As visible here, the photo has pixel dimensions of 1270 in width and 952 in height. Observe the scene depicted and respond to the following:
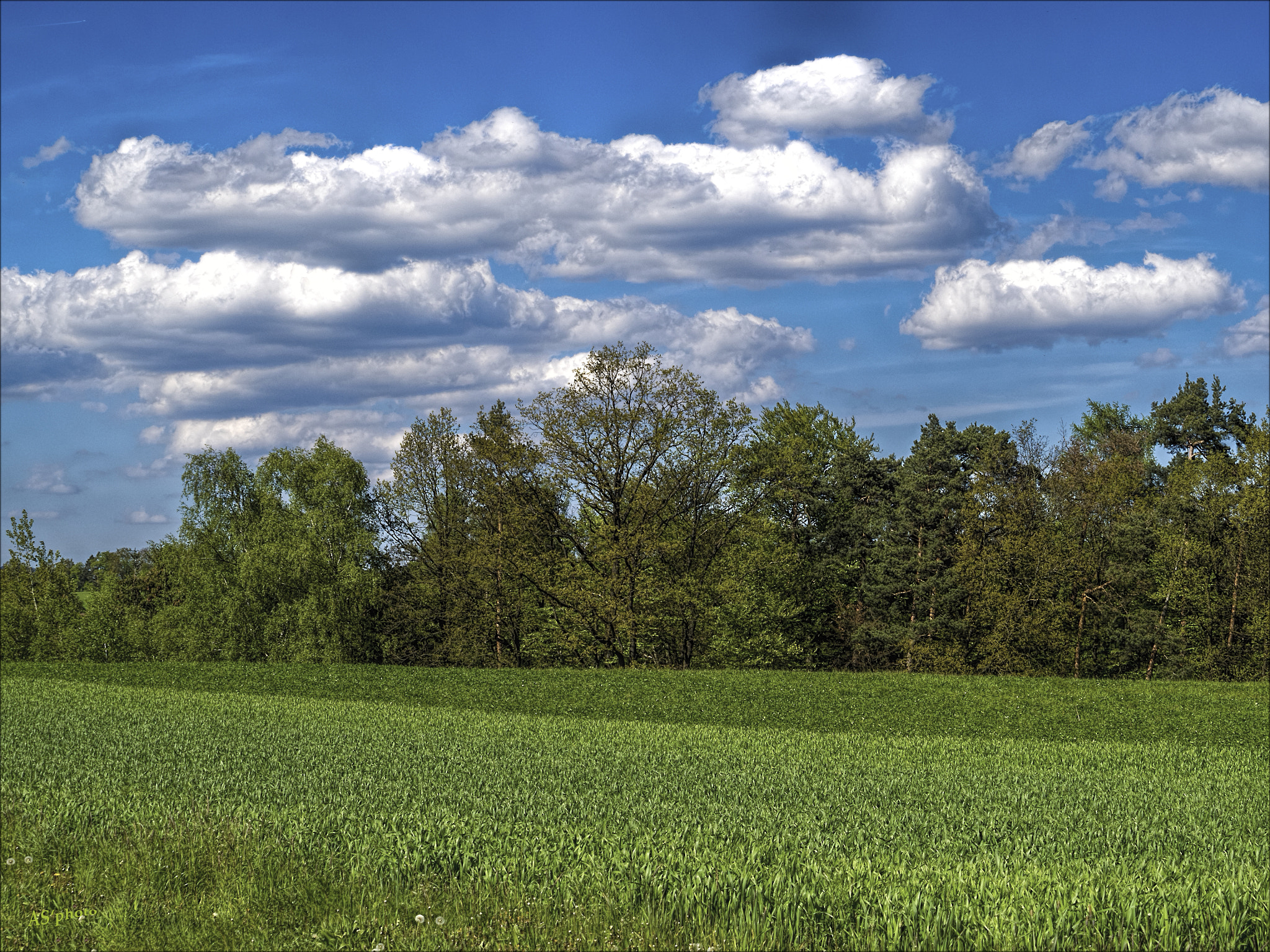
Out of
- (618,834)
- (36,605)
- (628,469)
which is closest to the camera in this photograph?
(618,834)

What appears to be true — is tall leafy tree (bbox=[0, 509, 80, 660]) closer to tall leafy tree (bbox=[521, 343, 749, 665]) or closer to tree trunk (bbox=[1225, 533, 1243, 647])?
tall leafy tree (bbox=[521, 343, 749, 665])

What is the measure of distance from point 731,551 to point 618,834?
39798 mm

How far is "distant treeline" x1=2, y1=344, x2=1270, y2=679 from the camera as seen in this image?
47.9m

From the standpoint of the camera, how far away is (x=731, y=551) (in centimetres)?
5028

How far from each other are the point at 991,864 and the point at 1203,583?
48.7 meters

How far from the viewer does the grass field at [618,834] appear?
716 centimetres

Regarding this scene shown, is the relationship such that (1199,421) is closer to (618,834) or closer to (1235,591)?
(1235,591)

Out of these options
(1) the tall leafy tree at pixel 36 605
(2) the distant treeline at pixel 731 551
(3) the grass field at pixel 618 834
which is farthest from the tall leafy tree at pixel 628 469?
(1) the tall leafy tree at pixel 36 605

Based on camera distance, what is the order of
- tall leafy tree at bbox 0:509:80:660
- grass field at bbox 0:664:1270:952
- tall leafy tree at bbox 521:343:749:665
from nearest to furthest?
grass field at bbox 0:664:1270:952, tall leafy tree at bbox 521:343:749:665, tall leafy tree at bbox 0:509:80:660

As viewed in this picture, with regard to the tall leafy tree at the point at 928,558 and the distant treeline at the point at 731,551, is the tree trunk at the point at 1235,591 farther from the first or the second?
the tall leafy tree at the point at 928,558

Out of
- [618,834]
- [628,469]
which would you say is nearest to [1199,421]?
[628,469]

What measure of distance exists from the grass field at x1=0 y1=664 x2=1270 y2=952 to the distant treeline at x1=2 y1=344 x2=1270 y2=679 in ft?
67.0

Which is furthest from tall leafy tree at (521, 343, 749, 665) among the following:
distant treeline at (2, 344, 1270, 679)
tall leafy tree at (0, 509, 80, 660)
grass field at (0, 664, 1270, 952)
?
tall leafy tree at (0, 509, 80, 660)

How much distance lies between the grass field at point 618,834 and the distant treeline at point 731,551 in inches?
804
